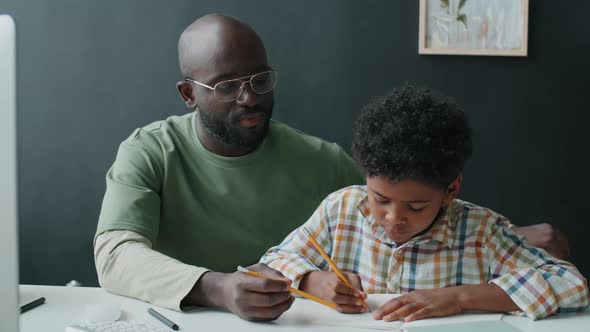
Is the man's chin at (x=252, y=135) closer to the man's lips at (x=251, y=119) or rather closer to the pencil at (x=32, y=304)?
the man's lips at (x=251, y=119)

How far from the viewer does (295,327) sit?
1.10 metres

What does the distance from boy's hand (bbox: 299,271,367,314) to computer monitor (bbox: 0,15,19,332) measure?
0.65 meters

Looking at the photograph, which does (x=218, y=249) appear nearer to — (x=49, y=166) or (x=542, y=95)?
(x=49, y=166)

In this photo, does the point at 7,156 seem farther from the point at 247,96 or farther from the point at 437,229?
the point at 247,96

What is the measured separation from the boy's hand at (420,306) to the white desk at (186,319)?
0.28 ft

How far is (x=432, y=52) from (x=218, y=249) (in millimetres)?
1032

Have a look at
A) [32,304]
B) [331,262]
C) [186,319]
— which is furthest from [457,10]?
[32,304]

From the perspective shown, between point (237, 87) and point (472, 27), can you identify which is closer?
point (237, 87)

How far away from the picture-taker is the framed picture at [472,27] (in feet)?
7.20

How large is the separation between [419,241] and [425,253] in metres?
0.03

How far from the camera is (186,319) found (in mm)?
1136

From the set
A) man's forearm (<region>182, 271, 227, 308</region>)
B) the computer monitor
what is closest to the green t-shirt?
man's forearm (<region>182, 271, 227, 308</region>)

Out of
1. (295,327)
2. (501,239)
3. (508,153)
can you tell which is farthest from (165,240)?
(508,153)

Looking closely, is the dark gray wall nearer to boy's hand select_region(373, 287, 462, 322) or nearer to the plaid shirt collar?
the plaid shirt collar
